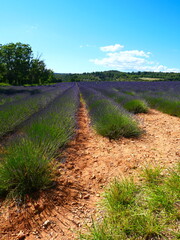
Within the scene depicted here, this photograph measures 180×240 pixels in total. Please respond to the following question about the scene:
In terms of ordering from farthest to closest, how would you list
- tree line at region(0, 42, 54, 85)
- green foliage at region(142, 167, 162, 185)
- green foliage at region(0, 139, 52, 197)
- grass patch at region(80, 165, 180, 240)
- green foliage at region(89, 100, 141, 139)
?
tree line at region(0, 42, 54, 85) → green foliage at region(89, 100, 141, 139) → green foliage at region(142, 167, 162, 185) → green foliage at region(0, 139, 52, 197) → grass patch at region(80, 165, 180, 240)

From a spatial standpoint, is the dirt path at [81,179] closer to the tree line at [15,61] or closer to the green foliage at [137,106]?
the green foliage at [137,106]

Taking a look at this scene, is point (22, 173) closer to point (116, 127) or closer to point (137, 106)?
point (116, 127)

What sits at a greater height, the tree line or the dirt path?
the tree line

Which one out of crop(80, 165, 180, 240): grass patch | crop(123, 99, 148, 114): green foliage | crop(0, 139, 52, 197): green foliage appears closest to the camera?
crop(80, 165, 180, 240): grass patch

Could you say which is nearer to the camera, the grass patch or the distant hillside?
the grass patch

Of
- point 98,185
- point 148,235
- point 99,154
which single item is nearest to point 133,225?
point 148,235

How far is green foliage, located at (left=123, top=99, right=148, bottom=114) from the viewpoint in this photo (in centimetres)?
679

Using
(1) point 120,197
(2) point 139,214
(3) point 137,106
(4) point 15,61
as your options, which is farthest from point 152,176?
(4) point 15,61

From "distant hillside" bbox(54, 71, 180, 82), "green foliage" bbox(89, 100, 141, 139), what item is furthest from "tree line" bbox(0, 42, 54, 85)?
"green foliage" bbox(89, 100, 141, 139)

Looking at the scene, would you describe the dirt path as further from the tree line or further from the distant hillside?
the distant hillside

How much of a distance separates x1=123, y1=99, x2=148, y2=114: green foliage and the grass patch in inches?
208

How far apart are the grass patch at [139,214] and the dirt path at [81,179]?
22 centimetres

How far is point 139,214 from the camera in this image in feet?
4.28

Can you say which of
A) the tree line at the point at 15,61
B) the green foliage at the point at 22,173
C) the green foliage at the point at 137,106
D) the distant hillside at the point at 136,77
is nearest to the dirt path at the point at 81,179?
the green foliage at the point at 22,173
